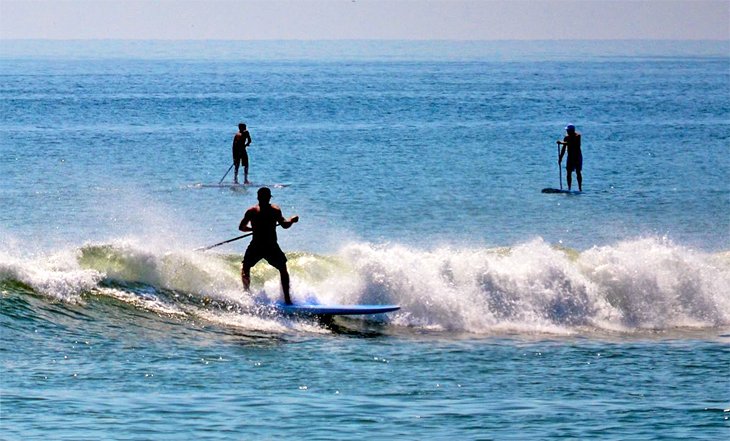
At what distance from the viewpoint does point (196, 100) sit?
84438 mm

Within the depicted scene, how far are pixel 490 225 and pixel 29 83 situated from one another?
82.1 m

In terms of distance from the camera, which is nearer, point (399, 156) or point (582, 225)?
point (582, 225)

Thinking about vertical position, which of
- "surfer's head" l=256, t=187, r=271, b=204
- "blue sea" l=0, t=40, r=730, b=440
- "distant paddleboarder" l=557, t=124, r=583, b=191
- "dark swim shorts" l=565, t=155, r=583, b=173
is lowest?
"blue sea" l=0, t=40, r=730, b=440

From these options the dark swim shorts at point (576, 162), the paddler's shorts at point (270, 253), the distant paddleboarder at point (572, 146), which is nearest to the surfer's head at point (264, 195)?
the paddler's shorts at point (270, 253)

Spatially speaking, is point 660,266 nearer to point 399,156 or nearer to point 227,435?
point 227,435

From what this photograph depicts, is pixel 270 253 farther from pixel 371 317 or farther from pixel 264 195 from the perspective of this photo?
pixel 371 317

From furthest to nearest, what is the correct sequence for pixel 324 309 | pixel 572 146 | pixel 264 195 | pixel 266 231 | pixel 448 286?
pixel 572 146, pixel 448 286, pixel 324 309, pixel 266 231, pixel 264 195

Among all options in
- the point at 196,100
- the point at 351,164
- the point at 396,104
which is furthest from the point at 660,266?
the point at 196,100

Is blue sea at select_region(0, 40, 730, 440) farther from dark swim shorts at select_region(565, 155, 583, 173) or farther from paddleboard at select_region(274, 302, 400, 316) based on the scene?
dark swim shorts at select_region(565, 155, 583, 173)

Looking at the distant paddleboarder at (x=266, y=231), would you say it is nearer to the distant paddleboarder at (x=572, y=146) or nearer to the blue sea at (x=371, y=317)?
the blue sea at (x=371, y=317)

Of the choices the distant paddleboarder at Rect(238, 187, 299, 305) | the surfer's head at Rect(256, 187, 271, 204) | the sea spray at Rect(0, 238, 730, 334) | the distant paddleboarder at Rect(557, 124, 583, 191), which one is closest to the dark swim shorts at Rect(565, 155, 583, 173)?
the distant paddleboarder at Rect(557, 124, 583, 191)

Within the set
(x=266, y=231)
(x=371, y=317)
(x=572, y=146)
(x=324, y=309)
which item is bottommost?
(x=371, y=317)

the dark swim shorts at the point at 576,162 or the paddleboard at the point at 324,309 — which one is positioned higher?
the dark swim shorts at the point at 576,162

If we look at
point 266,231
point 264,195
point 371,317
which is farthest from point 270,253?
point 371,317
